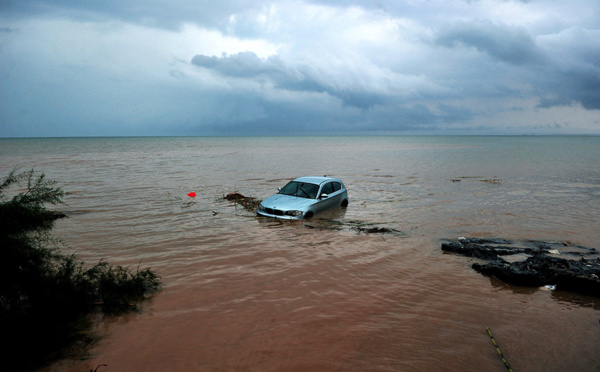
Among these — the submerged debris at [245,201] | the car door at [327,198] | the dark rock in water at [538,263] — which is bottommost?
the dark rock in water at [538,263]

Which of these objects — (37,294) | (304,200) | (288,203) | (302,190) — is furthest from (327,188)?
(37,294)

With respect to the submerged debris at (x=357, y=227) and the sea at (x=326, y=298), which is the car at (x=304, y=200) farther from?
the submerged debris at (x=357, y=227)

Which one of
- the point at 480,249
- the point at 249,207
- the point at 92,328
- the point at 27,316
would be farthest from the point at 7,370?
the point at 249,207

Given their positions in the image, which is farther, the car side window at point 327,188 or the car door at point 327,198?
the car side window at point 327,188

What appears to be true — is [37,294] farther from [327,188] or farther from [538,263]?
[327,188]

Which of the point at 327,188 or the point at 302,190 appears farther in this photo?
the point at 327,188

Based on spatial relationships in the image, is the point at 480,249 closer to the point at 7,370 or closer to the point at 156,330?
the point at 156,330

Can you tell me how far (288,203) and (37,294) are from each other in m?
8.48

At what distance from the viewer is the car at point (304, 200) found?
40.8ft

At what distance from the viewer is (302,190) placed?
13727 mm

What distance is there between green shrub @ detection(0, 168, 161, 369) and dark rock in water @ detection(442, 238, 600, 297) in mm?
7616

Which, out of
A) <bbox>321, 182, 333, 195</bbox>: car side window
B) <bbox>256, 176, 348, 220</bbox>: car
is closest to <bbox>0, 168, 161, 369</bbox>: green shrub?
<bbox>256, 176, 348, 220</bbox>: car

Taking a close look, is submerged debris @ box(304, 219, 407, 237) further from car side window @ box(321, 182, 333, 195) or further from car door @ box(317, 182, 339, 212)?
car side window @ box(321, 182, 333, 195)

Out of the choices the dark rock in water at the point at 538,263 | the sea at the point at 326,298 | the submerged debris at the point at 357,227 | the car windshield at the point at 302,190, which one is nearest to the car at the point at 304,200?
the car windshield at the point at 302,190
